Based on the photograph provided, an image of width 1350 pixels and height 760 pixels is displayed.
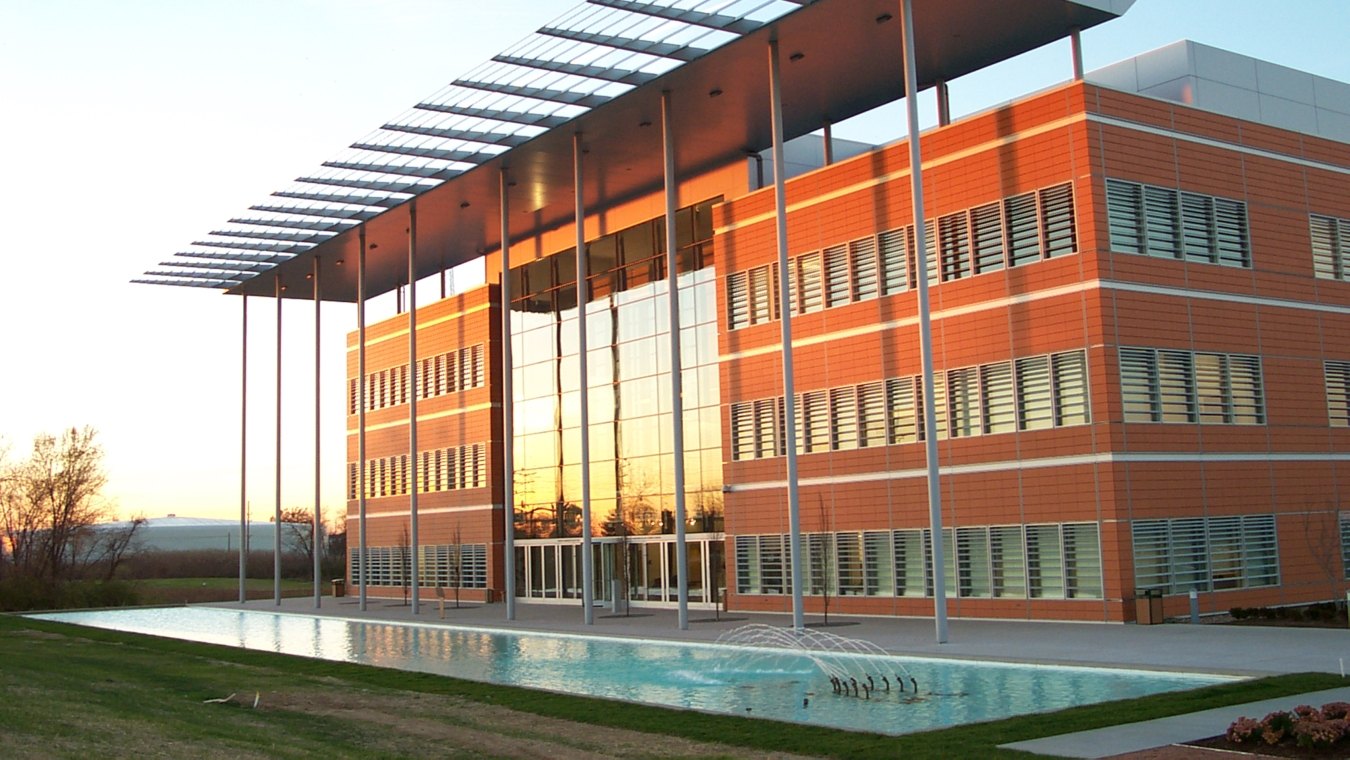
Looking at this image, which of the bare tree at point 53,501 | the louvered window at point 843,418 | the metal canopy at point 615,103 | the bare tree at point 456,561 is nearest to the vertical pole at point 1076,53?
the metal canopy at point 615,103

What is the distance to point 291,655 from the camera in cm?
2586

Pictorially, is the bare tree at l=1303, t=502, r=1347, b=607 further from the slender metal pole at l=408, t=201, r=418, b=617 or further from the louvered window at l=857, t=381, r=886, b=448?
the slender metal pole at l=408, t=201, r=418, b=617

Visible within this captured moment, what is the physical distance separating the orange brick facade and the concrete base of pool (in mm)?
1913

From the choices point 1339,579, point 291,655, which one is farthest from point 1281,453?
point 291,655

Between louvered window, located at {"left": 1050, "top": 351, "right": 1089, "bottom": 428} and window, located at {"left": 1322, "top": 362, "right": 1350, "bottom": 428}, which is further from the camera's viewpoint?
window, located at {"left": 1322, "top": 362, "right": 1350, "bottom": 428}

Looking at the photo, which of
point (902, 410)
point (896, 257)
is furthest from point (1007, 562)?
point (896, 257)

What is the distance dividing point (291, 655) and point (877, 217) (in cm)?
1606

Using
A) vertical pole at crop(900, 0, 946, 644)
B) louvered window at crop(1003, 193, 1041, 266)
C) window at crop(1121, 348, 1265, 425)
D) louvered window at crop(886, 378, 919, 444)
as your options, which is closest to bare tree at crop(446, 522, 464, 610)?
louvered window at crop(886, 378, 919, 444)

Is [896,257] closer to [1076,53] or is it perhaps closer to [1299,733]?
[1076,53]

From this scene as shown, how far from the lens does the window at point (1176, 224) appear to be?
86.4 ft

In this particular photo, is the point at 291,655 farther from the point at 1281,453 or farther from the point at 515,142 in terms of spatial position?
the point at 1281,453

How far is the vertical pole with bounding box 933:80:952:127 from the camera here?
3030 centimetres

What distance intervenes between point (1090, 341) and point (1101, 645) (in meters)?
7.24

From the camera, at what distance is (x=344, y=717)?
16.0m
